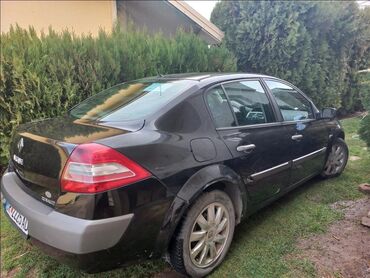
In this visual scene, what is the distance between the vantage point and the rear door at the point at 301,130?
136 inches

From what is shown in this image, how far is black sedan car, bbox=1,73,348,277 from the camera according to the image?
199cm

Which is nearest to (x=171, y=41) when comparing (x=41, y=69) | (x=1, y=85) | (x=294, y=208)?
(x=41, y=69)

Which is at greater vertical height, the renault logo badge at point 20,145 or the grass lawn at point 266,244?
the renault logo badge at point 20,145

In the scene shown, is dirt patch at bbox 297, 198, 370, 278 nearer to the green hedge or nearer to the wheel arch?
the wheel arch

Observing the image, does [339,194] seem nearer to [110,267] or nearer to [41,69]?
[110,267]

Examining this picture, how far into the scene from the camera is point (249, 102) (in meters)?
3.14

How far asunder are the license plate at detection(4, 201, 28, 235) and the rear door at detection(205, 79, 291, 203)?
5.10 feet

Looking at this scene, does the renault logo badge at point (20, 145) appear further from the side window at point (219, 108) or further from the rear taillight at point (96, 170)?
the side window at point (219, 108)

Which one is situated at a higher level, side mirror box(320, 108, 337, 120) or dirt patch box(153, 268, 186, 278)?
side mirror box(320, 108, 337, 120)

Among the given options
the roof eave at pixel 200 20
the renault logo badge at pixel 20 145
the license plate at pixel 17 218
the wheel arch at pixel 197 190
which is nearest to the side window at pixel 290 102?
the wheel arch at pixel 197 190

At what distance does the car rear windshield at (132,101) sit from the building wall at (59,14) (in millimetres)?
4752

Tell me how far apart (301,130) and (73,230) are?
2.67 metres

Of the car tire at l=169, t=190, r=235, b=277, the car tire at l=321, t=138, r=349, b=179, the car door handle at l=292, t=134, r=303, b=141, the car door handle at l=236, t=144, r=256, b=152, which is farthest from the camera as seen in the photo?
the car tire at l=321, t=138, r=349, b=179

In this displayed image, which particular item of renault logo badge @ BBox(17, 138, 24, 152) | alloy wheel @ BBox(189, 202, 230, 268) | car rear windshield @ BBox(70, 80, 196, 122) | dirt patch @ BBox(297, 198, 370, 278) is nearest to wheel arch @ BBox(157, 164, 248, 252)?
alloy wheel @ BBox(189, 202, 230, 268)
